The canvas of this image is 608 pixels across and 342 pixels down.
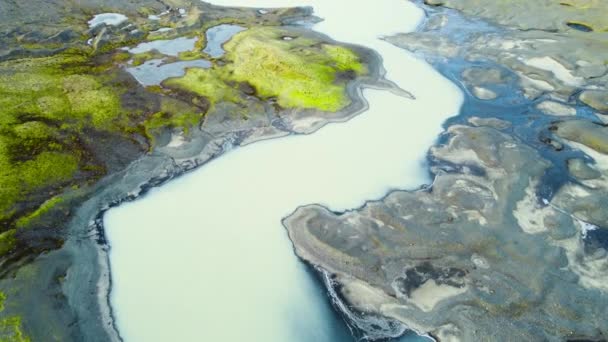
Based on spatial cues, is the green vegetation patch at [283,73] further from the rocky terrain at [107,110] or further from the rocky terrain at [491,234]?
the rocky terrain at [491,234]

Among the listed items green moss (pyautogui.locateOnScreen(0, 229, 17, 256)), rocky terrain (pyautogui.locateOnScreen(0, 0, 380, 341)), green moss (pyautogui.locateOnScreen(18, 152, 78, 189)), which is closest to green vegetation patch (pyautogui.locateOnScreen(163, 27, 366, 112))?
rocky terrain (pyautogui.locateOnScreen(0, 0, 380, 341))

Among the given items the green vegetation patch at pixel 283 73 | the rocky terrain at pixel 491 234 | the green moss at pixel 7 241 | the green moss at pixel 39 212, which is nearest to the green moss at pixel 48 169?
the green moss at pixel 39 212

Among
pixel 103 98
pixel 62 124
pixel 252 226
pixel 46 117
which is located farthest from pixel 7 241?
pixel 103 98

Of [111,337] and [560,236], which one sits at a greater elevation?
[560,236]

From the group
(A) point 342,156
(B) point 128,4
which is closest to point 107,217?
(A) point 342,156

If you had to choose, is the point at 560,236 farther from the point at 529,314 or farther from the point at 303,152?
the point at 303,152

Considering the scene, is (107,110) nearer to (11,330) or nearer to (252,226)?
(252,226)

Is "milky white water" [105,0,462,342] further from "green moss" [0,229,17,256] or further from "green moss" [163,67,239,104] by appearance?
"green moss" [163,67,239,104]
